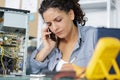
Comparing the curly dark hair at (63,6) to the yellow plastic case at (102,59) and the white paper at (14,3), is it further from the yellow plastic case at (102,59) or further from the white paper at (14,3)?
the yellow plastic case at (102,59)

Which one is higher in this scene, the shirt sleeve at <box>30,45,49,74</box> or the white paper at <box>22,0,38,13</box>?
the white paper at <box>22,0,38,13</box>

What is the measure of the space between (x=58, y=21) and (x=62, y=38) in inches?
5.8

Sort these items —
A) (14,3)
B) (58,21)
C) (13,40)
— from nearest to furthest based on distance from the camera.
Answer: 1. (58,21)
2. (13,40)
3. (14,3)

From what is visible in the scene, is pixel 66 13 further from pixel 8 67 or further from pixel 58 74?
pixel 58 74

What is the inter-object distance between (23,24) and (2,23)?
0.43 feet

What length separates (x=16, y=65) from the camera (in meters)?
Answer: 1.43

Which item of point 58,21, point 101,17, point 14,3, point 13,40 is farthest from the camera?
point 101,17

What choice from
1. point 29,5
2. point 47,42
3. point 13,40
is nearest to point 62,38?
point 47,42

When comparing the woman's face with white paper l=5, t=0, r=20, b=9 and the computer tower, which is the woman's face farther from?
white paper l=5, t=0, r=20, b=9

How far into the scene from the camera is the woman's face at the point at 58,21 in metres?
1.23

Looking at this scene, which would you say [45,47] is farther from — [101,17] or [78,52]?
[101,17]

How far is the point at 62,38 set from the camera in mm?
1353

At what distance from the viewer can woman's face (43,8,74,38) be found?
1.23 meters

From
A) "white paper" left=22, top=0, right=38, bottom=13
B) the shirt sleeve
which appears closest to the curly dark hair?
the shirt sleeve
